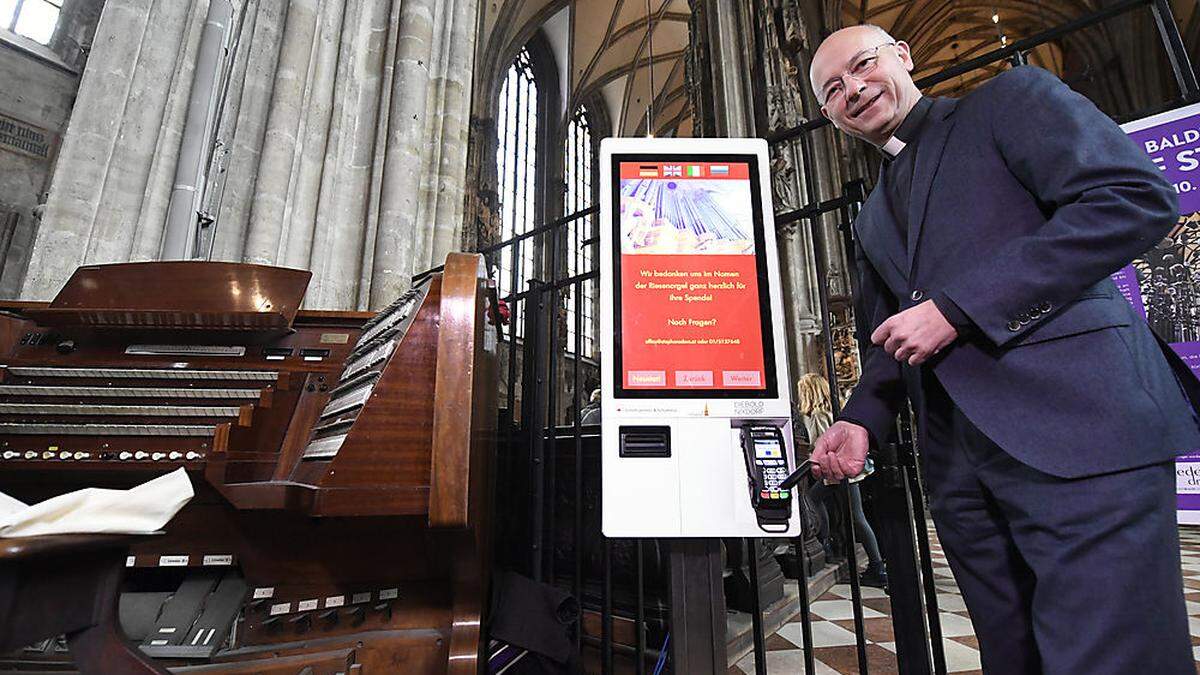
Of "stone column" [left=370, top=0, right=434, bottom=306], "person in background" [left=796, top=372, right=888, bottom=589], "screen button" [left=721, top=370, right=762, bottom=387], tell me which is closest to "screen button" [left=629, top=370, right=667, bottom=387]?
"screen button" [left=721, top=370, right=762, bottom=387]

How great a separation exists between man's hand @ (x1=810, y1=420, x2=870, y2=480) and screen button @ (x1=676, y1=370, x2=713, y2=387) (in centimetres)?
24

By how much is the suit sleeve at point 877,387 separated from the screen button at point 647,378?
35cm

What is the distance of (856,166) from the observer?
38.9ft

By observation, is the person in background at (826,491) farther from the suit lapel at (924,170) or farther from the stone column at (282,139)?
the stone column at (282,139)

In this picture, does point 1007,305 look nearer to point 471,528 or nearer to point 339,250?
point 471,528

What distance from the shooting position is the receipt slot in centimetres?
100

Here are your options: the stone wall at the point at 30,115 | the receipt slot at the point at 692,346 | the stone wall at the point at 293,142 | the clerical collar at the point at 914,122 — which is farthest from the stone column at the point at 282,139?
the clerical collar at the point at 914,122

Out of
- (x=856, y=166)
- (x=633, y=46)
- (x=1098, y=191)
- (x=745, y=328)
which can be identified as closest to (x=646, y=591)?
(x=745, y=328)

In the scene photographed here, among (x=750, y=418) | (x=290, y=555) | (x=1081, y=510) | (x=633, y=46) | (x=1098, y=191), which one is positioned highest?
(x=633, y=46)

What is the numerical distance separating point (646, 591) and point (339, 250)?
2256 millimetres

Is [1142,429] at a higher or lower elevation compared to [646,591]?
higher

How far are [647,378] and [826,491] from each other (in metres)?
3.36

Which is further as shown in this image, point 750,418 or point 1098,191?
Result: point 750,418

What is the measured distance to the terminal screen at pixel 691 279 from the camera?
42.6 inches
